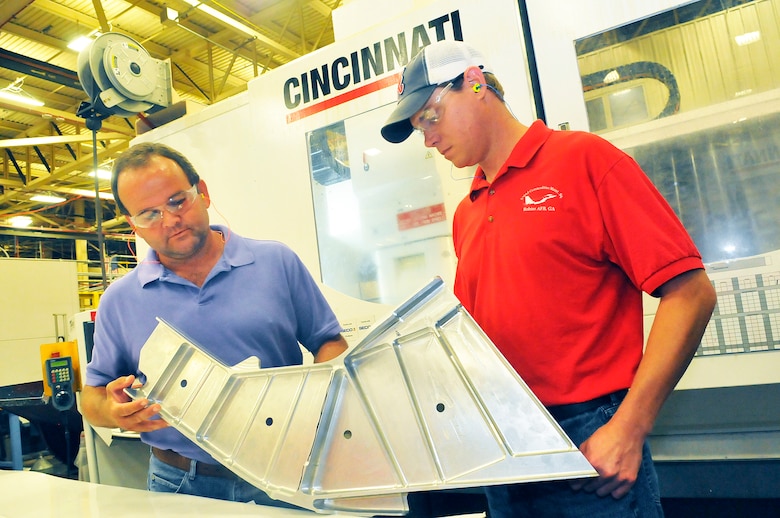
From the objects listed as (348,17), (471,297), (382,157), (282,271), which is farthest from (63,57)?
(471,297)

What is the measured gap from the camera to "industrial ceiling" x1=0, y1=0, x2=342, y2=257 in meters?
3.90

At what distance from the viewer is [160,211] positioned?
1051 mm

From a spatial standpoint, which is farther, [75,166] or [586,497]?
[75,166]

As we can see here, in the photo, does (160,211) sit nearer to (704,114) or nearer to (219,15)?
(704,114)

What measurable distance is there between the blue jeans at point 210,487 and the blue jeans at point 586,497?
1.46ft

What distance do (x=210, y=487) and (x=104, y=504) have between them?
0.61 ft

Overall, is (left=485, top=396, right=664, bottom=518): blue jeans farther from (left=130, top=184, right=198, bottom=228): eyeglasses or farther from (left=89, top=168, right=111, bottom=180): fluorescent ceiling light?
(left=89, top=168, right=111, bottom=180): fluorescent ceiling light

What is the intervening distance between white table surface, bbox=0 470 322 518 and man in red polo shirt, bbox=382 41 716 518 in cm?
44

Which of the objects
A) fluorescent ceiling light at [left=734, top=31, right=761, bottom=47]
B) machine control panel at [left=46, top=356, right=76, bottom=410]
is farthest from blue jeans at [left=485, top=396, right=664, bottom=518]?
machine control panel at [left=46, top=356, right=76, bottom=410]

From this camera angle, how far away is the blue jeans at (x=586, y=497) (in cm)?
79

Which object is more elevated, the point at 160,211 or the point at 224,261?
the point at 160,211

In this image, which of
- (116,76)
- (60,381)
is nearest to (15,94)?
(60,381)

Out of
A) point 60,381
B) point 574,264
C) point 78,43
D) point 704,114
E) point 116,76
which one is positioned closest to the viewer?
point 574,264

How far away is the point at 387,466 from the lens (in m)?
0.73
